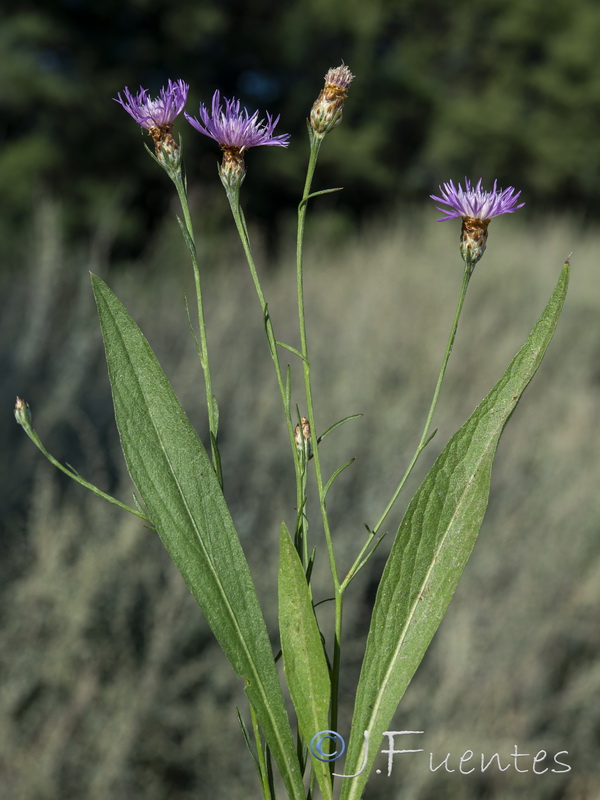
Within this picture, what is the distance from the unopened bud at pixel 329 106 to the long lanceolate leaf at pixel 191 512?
0.10 m

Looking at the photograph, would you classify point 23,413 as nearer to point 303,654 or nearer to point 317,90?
point 303,654

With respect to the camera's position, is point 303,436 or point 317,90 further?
point 317,90

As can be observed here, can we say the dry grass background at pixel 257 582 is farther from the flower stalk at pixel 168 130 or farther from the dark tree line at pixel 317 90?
the dark tree line at pixel 317 90

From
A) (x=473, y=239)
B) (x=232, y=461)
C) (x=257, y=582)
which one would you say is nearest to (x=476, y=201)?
(x=473, y=239)

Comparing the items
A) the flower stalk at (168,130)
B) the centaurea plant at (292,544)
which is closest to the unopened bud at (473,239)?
the centaurea plant at (292,544)

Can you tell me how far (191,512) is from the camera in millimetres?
292

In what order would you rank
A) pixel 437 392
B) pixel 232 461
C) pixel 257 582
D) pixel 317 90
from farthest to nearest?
pixel 317 90 → pixel 232 461 → pixel 257 582 → pixel 437 392

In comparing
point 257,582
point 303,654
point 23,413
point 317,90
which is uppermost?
point 317,90

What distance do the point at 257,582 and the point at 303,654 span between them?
5.18 feet

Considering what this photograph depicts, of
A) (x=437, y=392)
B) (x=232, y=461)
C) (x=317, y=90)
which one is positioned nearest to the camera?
(x=437, y=392)

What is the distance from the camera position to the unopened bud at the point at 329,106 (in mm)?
301

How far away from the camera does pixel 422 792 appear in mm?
1686

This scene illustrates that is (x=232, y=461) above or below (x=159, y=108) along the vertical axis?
above

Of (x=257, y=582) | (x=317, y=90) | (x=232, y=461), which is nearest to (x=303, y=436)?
(x=257, y=582)
